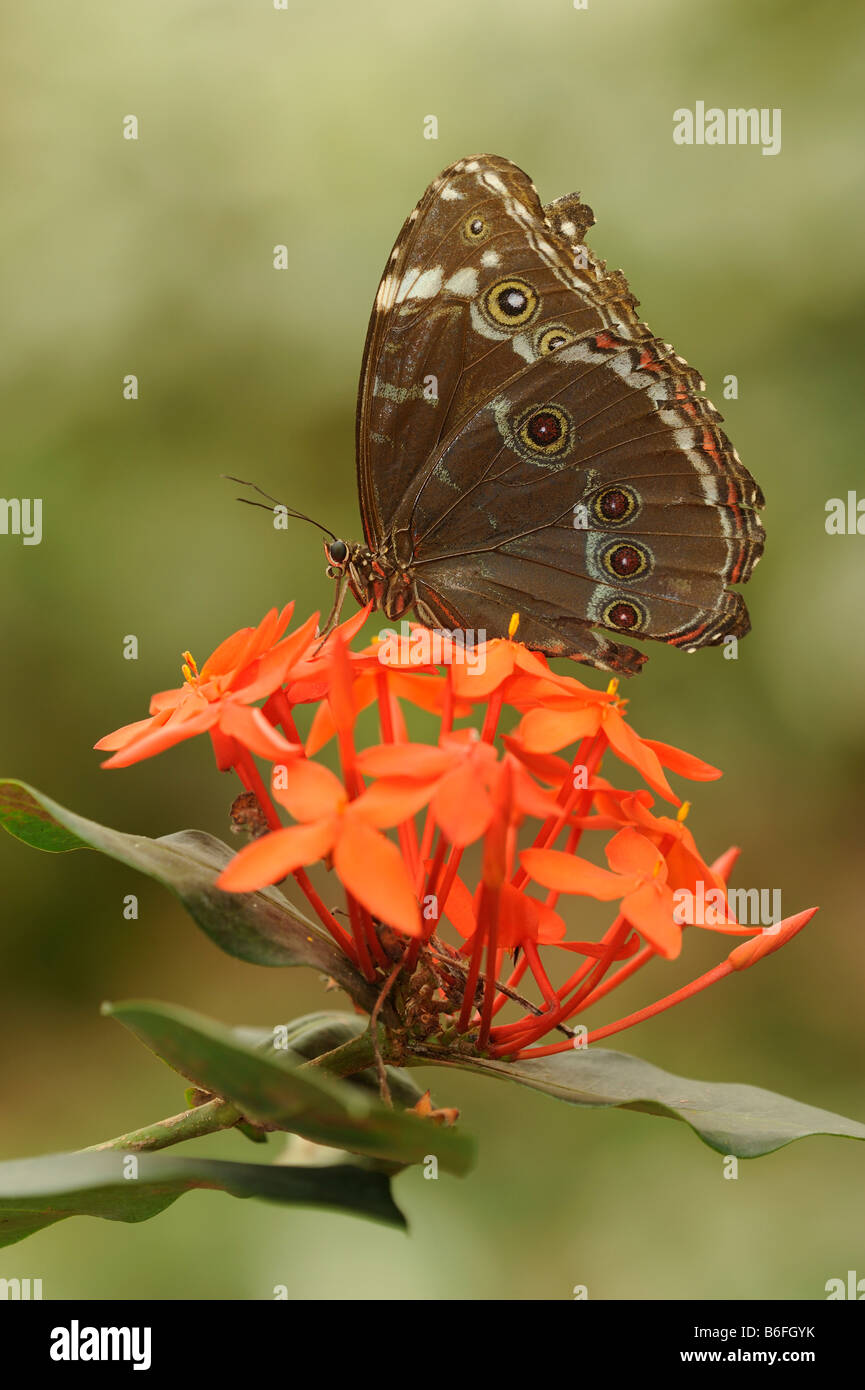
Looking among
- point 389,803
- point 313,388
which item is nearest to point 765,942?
point 389,803

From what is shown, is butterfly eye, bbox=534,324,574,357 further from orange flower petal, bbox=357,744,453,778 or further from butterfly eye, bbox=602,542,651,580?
orange flower petal, bbox=357,744,453,778

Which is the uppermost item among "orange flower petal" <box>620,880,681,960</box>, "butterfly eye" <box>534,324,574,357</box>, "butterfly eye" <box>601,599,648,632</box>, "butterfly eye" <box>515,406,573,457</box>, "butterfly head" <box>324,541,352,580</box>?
"butterfly eye" <box>534,324,574,357</box>

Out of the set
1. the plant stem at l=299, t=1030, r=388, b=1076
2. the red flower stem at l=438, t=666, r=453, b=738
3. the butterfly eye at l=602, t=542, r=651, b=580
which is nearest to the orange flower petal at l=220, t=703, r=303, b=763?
the red flower stem at l=438, t=666, r=453, b=738

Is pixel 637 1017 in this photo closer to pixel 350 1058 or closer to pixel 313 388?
pixel 350 1058

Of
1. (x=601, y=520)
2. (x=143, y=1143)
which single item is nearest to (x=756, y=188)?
(x=601, y=520)

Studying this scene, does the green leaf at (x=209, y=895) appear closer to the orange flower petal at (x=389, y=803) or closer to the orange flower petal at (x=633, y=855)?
the orange flower petal at (x=389, y=803)
